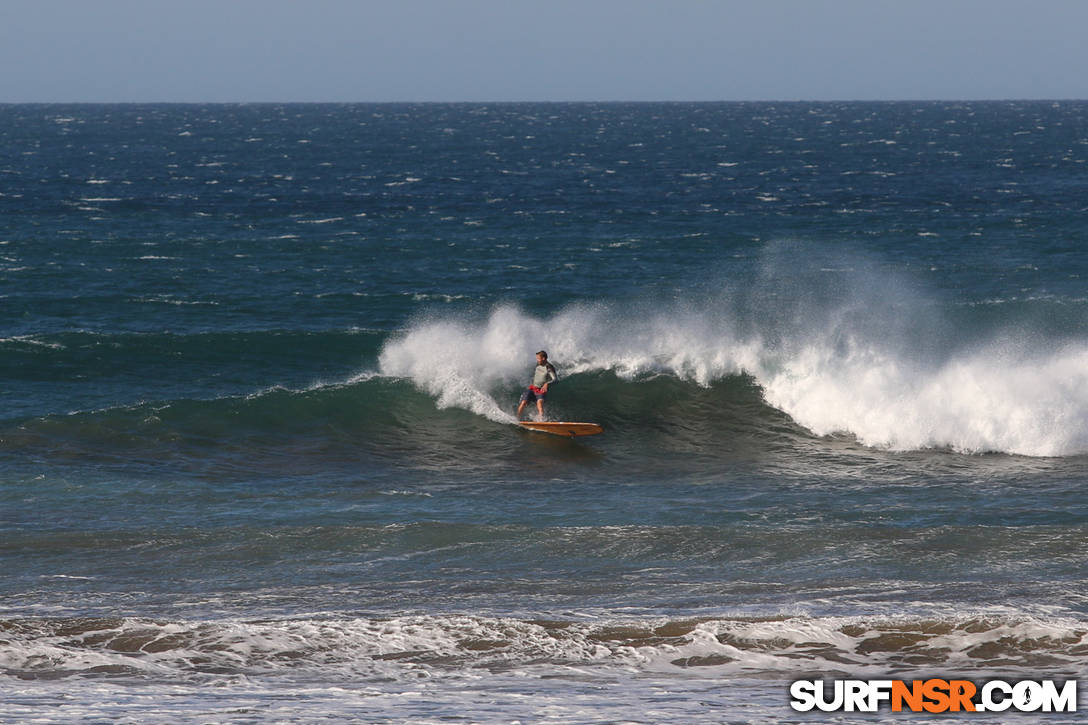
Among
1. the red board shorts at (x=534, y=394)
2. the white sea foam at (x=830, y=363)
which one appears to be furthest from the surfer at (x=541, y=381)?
the white sea foam at (x=830, y=363)

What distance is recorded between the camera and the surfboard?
23.3m

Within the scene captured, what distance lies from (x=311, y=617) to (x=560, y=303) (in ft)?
80.1

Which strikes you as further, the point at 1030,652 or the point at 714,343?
the point at 714,343

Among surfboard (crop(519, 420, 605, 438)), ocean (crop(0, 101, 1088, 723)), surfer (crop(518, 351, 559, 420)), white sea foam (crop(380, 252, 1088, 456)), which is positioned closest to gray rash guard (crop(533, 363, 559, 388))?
surfer (crop(518, 351, 559, 420))

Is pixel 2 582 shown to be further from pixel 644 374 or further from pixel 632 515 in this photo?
pixel 644 374

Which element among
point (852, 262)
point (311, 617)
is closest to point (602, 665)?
point (311, 617)

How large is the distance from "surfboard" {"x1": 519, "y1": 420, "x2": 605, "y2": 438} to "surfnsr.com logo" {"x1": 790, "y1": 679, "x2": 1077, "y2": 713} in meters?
11.0

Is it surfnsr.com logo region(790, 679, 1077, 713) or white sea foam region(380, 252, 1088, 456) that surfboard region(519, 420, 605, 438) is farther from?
surfnsr.com logo region(790, 679, 1077, 713)

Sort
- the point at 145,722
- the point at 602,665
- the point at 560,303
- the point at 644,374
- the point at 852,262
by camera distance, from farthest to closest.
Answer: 1. the point at 852,262
2. the point at 560,303
3. the point at 644,374
4. the point at 602,665
5. the point at 145,722

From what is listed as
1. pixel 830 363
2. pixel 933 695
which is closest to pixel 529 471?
pixel 830 363

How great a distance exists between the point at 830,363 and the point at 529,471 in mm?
8098

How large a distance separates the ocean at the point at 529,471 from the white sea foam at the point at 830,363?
3.7 inches

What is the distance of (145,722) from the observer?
37.3ft

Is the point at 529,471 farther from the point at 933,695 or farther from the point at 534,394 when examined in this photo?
the point at 933,695
